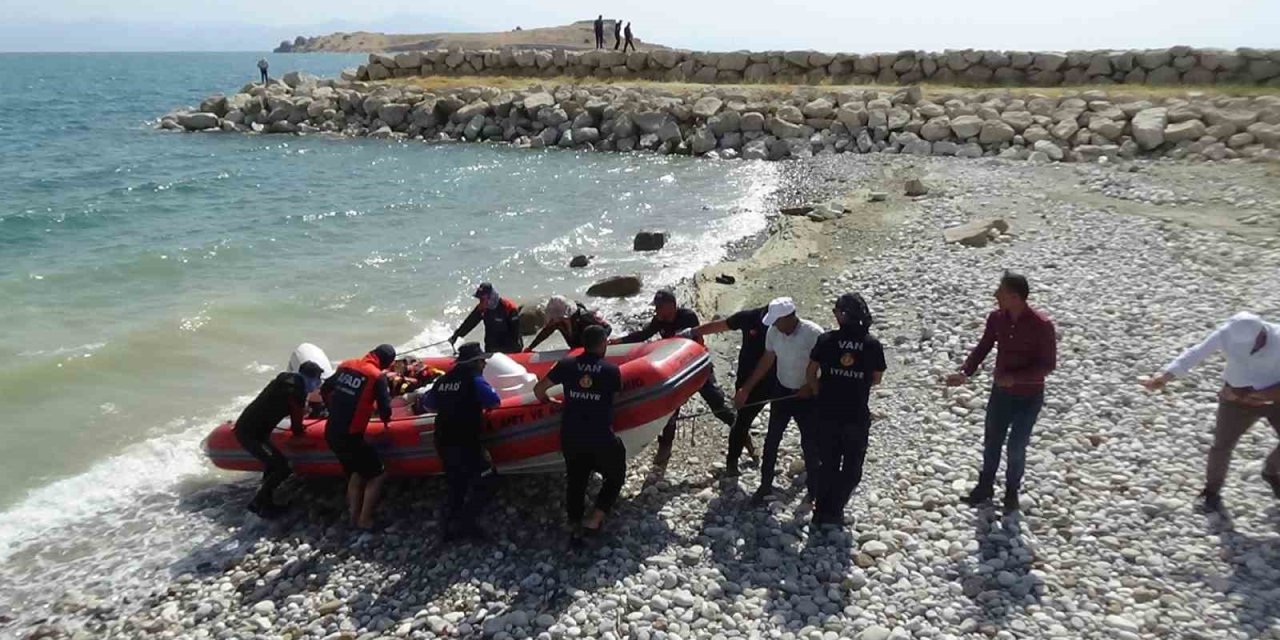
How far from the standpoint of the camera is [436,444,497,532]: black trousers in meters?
6.71

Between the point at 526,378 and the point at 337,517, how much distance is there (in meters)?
1.82

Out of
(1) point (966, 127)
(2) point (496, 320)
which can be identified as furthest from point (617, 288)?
(1) point (966, 127)

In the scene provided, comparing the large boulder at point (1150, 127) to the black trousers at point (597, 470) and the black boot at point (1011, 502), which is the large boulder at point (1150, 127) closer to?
the black boot at point (1011, 502)

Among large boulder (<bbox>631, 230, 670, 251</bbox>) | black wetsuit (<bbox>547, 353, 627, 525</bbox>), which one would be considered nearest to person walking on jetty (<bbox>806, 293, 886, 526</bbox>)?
black wetsuit (<bbox>547, 353, 627, 525</bbox>)

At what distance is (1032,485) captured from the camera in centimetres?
659

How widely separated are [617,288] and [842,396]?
7661 mm

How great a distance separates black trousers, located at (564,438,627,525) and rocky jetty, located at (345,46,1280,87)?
26500 millimetres

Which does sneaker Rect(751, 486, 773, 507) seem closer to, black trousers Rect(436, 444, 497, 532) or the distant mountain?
black trousers Rect(436, 444, 497, 532)

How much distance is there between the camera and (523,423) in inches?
270

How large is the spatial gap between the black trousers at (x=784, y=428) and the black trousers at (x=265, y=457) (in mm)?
3836

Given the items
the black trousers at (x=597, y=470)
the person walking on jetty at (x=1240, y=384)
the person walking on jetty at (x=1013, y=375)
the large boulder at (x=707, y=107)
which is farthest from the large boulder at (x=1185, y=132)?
the black trousers at (x=597, y=470)

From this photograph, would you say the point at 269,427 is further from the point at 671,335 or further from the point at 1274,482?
the point at 1274,482

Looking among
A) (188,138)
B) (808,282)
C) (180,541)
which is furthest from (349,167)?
(180,541)

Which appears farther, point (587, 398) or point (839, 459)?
point (839, 459)
